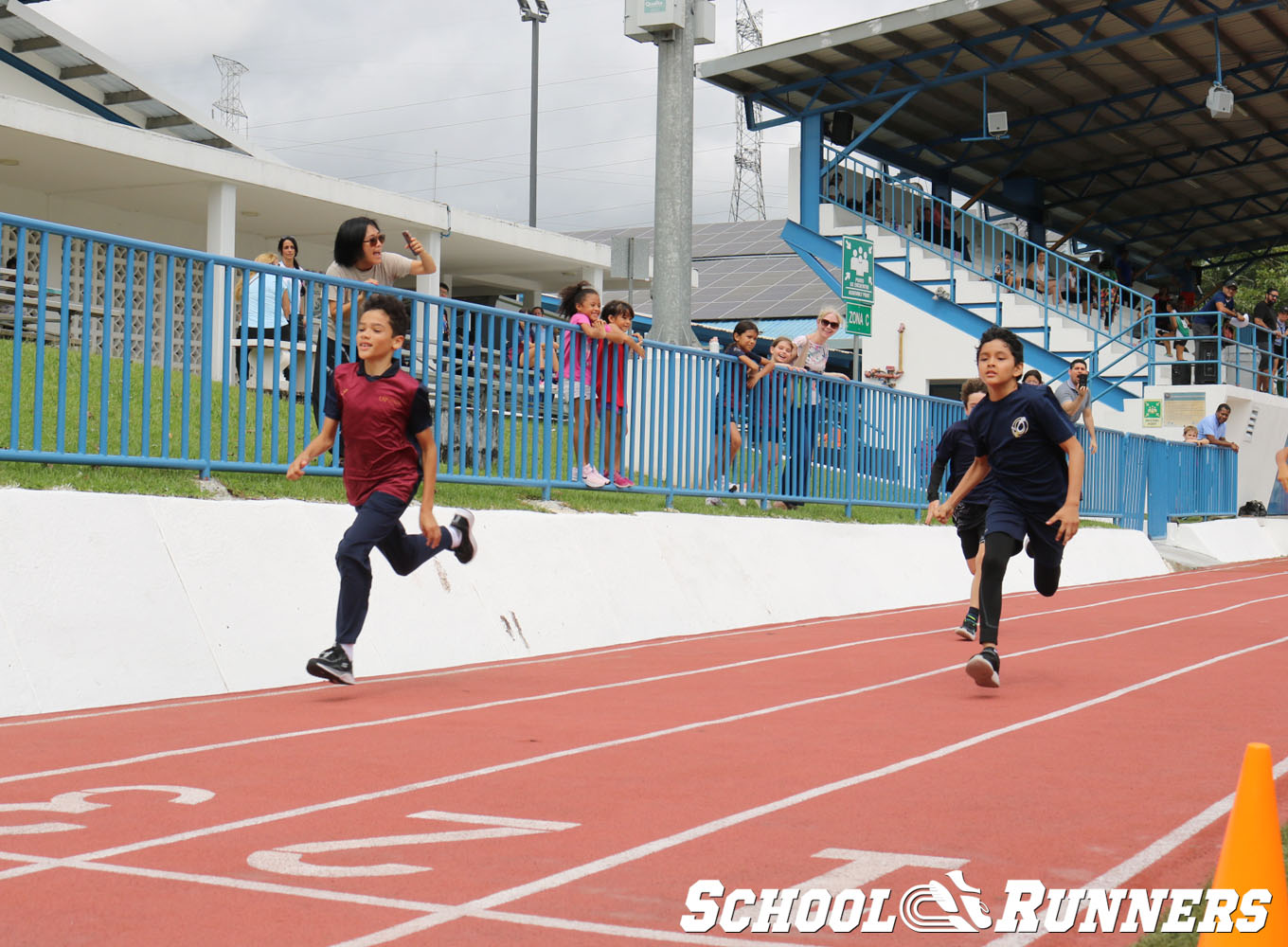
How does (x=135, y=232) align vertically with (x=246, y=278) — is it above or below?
above

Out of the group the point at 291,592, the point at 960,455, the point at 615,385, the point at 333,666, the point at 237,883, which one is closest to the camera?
the point at 237,883

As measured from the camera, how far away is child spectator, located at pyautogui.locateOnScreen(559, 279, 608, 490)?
470 inches

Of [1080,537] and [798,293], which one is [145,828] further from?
[798,293]

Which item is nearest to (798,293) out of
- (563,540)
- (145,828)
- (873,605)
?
(873,605)

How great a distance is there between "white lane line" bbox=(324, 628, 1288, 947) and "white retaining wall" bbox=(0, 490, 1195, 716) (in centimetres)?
370

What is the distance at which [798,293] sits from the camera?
40.9m

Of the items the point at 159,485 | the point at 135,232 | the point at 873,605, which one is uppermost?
the point at 135,232

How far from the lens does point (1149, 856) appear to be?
450 centimetres

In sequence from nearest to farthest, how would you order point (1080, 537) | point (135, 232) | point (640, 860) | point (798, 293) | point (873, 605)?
point (640, 860) < point (873, 605) < point (1080, 537) < point (135, 232) < point (798, 293)

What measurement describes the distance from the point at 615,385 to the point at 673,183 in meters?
3.10

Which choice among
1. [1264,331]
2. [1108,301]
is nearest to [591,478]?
[1108,301]

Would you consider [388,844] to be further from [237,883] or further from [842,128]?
[842,128]

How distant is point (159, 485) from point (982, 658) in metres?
4.59

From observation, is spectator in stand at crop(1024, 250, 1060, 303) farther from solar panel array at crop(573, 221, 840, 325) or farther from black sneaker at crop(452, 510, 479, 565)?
black sneaker at crop(452, 510, 479, 565)
